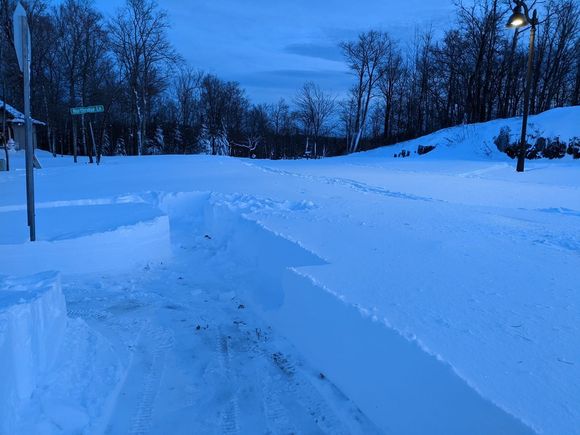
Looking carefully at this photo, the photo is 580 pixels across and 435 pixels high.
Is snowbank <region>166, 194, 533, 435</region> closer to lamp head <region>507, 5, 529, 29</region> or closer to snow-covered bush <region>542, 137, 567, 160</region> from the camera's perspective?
lamp head <region>507, 5, 529, 29</region>

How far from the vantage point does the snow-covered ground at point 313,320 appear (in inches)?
82.2

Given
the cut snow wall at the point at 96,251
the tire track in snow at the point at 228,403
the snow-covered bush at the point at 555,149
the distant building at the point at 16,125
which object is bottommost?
the tire track in snow at the point at 228,403

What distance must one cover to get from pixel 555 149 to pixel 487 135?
3.64 m

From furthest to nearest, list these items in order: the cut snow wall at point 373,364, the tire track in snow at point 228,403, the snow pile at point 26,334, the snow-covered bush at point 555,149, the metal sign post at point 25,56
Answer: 1. the snow-covered bush at point 555,149
2. the metal sign post at point 25,56
3. the tire track in snow at point 228,403
4. the snow pile at point 26,334
5. the cut snow wall at point 373,364

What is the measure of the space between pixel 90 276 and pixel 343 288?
11.7ft

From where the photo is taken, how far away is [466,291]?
292cm

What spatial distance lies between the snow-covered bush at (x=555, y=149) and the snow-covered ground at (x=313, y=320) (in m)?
10.5

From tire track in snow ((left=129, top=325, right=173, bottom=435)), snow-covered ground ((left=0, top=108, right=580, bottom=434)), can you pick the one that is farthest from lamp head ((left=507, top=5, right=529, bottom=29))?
tire track in snow ((left=129, top=325, right=173, bottom=435))

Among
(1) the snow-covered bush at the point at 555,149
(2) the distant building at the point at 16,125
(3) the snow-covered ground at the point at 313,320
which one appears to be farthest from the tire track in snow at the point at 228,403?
(2) the distant building at the point at 16,125

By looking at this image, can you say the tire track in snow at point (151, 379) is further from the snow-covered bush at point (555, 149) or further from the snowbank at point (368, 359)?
the snow-covered bush at point (555, 149)

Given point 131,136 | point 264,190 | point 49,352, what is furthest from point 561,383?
point 131,136

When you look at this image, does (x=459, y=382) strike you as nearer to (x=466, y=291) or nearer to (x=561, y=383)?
(x=561, y=383)

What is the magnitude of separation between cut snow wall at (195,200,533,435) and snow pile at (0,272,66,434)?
1.83 meters

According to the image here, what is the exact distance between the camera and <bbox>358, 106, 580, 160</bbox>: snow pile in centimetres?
1569
